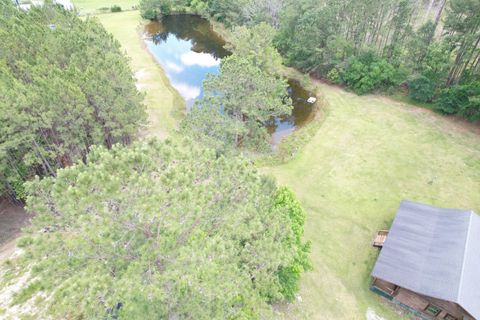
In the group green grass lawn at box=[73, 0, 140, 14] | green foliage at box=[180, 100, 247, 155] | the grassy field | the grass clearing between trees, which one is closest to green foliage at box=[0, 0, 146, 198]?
green foliage at box=[180, 100, 247, 155]

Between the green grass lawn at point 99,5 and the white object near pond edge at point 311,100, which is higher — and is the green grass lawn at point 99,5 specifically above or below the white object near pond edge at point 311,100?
above

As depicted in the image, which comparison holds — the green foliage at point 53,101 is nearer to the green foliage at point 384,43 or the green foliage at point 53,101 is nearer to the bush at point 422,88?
the green foliage at point 384,43

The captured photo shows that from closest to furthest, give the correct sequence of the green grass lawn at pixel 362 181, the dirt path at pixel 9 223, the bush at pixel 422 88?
1. the green grass lawn at pixel 362 181
2. the dirt path at pixel 9 223
3. the bush at pixel 422 88

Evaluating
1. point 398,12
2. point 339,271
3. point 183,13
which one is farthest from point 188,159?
point 183,13

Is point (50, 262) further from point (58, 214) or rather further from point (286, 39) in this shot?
point (286, 39)

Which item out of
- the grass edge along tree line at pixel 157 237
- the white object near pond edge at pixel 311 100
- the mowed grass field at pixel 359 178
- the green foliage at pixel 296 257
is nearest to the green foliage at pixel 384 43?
the mowed grass field at pixel 359 178

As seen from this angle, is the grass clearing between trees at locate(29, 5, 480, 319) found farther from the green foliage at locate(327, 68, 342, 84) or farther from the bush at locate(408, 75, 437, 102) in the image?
the green foliage at locate(327, 68, 342, 84)

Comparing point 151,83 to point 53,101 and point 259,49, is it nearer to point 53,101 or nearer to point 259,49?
point 259,49
